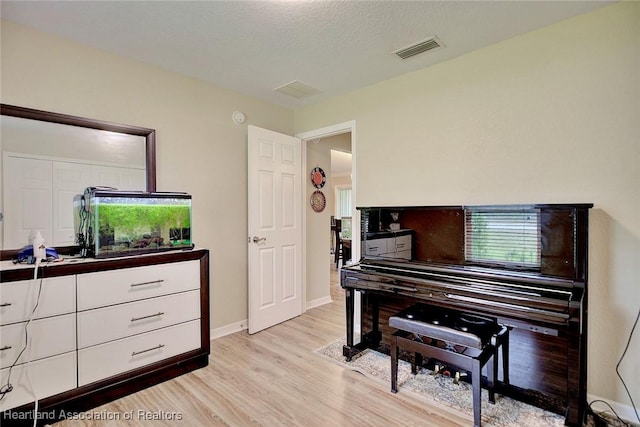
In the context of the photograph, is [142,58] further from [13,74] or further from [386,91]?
[386,91]

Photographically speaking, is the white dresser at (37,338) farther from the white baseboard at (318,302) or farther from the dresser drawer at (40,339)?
the white baseboard at (318,302)

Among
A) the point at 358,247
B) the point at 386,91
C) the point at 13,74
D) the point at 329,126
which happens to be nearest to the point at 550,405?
the point at 358,247

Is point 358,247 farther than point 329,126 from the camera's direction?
No

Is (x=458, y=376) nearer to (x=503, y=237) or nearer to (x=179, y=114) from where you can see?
(x=503, y=237)

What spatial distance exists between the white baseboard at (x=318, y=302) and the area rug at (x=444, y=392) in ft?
3.99

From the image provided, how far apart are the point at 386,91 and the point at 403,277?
1746 mm

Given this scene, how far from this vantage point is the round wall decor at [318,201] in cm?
400

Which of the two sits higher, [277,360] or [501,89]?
[501,89]

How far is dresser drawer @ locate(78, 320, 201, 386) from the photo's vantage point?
1920 millimetres

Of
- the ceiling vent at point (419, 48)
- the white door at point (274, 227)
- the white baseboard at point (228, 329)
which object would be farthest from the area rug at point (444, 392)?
the ceiling vent at point (419, 48)

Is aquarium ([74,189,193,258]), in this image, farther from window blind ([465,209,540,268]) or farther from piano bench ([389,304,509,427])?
window blind ([465,209,540,268])

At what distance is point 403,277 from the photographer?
2262 mm

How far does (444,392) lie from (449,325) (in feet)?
1.62

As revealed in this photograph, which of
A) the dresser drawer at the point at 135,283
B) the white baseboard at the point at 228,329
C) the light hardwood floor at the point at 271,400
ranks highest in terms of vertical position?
the dresser drawer at the point at 135,283
